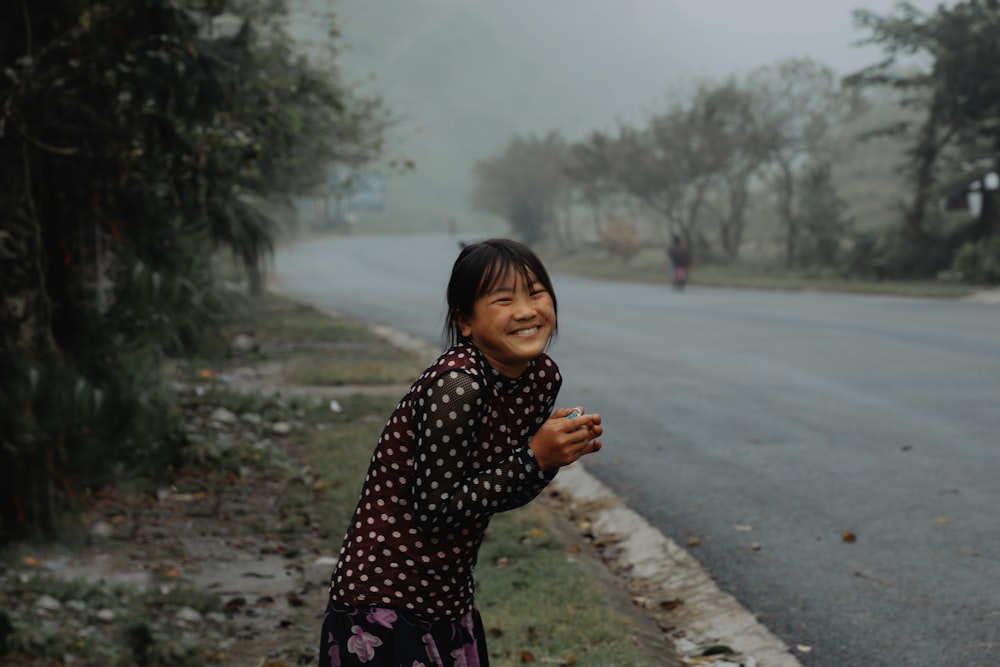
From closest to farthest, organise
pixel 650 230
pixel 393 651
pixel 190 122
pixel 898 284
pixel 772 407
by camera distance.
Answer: pixel 393 651
pixel 190 122
pixel 772 407
pixel 898 284
pixel 650 230

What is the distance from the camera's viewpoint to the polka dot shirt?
8.46ft

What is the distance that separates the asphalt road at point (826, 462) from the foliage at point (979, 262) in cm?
781

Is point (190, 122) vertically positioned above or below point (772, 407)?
above

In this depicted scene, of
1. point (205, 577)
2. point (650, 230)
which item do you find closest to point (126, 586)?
point (205, 577)

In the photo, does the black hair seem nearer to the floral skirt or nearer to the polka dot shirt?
the polka dot shirt

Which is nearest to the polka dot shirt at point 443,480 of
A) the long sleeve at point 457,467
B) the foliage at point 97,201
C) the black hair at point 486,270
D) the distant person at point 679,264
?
the long sleeve at point 457,467

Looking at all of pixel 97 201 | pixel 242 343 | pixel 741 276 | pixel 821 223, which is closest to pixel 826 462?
pixel 97 201

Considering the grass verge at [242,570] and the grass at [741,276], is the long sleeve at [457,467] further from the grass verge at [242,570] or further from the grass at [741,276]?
the grass at [741,276]

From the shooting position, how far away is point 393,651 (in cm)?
272

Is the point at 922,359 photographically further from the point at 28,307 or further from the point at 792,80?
the point at 792,80

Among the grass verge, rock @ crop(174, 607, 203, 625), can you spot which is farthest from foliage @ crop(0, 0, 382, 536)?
rock @ crop(174, 607, 203, 625)

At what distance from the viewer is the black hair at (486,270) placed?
2678 mm

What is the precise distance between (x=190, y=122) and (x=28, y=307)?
1.39 m

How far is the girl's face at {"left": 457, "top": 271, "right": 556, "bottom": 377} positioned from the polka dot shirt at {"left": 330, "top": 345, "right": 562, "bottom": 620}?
4cm
